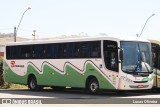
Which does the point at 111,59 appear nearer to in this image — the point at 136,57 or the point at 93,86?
the point at 136,57

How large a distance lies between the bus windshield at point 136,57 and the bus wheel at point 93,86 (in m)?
1.94

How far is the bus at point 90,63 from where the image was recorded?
72.9 feet

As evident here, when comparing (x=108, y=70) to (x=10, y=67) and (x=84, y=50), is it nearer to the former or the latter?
(x=84, y=50)

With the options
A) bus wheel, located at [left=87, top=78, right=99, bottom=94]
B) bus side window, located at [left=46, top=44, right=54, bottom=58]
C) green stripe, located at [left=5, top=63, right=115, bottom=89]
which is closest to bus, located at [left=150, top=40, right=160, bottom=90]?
green stripe, located at [left=5, top=63, right=115, bottom=89]

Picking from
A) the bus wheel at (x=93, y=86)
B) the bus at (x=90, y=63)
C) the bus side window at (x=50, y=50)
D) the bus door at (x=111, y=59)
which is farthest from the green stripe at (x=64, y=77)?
the bus side window at (x=50, y=50)

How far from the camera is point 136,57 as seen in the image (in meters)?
22.4

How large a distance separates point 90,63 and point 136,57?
7.90ft

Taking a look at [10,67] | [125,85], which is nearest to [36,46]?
[10,67]

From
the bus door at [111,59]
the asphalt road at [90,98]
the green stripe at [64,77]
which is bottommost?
the asphalt road at [90,98]

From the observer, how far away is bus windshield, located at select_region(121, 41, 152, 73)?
22.2m

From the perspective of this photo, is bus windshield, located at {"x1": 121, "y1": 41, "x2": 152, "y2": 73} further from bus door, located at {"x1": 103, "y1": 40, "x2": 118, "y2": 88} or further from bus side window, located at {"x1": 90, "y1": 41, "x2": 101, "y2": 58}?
bus side window, located at {"x1": 90, "y1": 41, "x2": 101, "y2": 58}

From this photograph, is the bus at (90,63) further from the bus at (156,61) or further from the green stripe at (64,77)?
the bus at (156,61)

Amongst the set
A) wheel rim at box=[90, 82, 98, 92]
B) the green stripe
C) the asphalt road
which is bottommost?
the asphalt road

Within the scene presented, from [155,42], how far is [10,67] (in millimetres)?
9752
